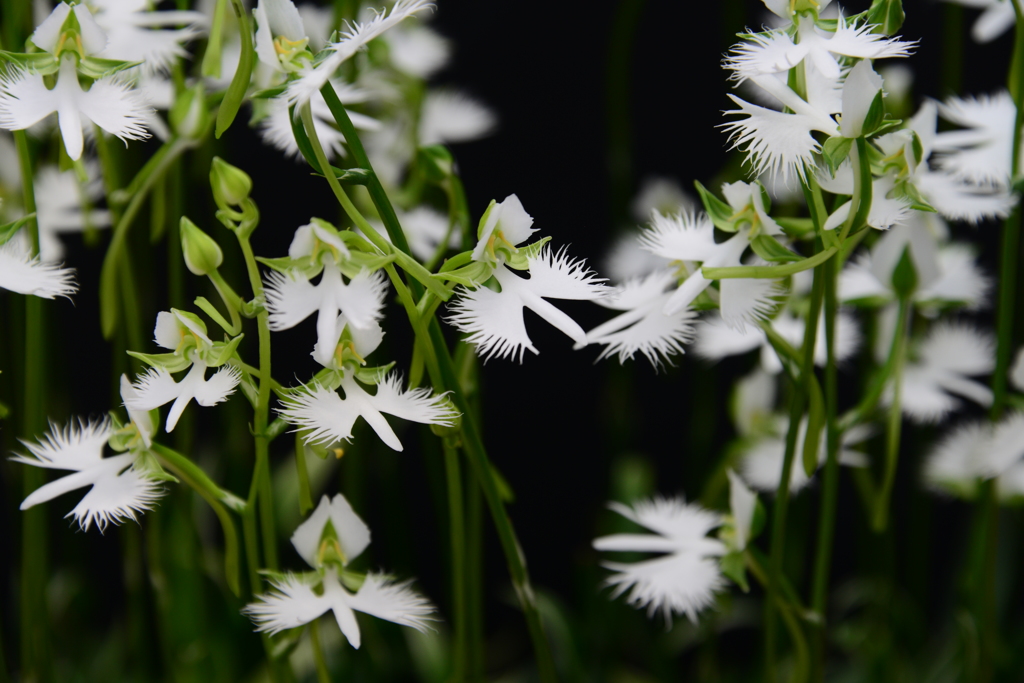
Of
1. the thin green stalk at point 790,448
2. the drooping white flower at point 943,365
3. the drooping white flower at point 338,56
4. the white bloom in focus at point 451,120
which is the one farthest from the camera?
the white bloom in focus at point 451,120

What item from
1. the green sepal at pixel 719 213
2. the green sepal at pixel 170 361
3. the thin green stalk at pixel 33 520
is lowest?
the thin green stalk at pixel 33 520

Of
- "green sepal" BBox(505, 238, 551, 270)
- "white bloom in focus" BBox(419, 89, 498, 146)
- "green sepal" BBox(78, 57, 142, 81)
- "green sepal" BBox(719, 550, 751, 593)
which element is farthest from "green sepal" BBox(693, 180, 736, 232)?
"white bloom in focus" BBox(419, 89, 498, 146)

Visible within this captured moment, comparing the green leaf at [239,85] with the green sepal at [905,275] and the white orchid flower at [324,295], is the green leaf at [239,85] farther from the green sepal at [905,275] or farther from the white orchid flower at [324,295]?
the green sepal at [905,275]

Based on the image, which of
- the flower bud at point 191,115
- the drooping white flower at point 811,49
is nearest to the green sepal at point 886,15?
the drooping white flower at point 811,49

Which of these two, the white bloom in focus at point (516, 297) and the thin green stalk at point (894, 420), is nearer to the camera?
the white bloom in focus at point (516, 297)

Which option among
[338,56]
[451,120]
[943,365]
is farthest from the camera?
[451,120]

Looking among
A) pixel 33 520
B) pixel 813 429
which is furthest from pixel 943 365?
pixel 33 520

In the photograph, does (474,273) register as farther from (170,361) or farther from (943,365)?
(943,365)
